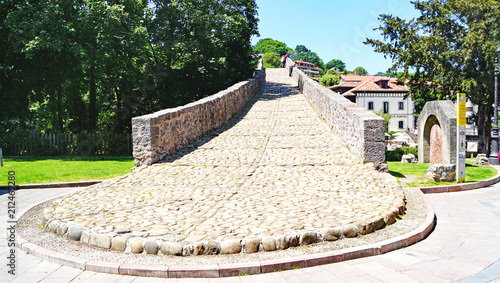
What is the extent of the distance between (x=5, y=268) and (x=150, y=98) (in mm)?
19818

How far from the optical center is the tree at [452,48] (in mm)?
23655

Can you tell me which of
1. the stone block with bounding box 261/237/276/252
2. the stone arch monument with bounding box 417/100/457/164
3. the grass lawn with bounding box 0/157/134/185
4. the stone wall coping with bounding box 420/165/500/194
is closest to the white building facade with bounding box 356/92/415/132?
the stone arch monument with bounding box 417/100/457/164

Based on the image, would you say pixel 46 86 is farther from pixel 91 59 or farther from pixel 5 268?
pixel 5 268

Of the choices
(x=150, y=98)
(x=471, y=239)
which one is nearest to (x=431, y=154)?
(x=471, y=239)

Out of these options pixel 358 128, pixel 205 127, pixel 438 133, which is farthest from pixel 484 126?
pixel 205 127

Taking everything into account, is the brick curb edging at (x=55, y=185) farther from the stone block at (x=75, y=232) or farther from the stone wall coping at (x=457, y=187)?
the stone wall coping at (x=457, y=187)

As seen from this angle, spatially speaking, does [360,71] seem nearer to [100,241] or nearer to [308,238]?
[308,238]

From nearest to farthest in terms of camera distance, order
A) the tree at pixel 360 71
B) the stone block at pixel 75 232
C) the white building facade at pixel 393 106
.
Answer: the stone block at pixel 75 232 < the white building facade at pixel 393 106 < the tree at pixel 360 71

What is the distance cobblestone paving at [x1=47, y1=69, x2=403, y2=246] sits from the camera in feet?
17.9

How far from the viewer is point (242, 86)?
67.8 ft

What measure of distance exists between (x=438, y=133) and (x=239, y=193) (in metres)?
9.82

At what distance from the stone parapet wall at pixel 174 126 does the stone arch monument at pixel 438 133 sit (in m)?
8.23

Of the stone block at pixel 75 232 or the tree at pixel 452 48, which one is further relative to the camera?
the tree at pixel 452 48

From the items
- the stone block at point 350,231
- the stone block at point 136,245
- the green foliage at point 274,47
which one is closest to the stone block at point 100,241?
the stone block at point 136,245
